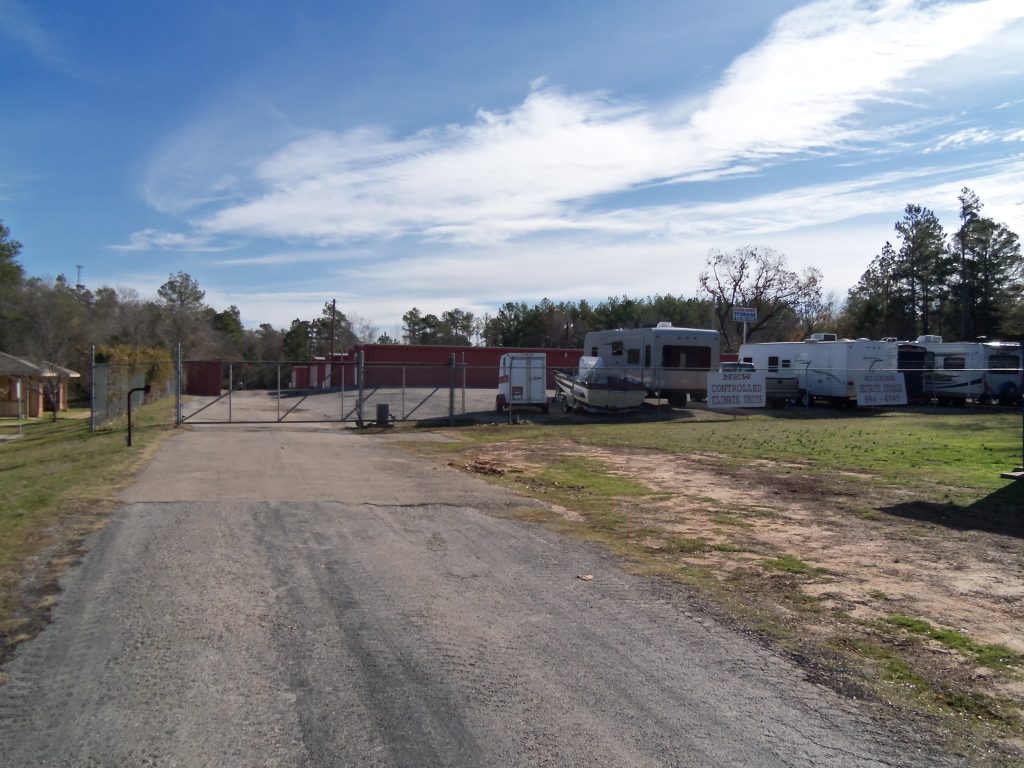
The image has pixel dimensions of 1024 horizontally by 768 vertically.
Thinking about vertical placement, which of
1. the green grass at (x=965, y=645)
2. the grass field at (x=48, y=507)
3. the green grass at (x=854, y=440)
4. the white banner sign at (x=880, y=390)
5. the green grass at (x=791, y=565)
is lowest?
the green grass at (x=965, y=645)

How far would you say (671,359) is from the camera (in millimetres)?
29984

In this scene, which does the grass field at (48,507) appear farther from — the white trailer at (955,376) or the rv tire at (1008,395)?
→ the rv tire at (1008,395)

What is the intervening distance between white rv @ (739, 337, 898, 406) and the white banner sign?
1.58ft

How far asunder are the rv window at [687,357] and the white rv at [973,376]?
325 inches

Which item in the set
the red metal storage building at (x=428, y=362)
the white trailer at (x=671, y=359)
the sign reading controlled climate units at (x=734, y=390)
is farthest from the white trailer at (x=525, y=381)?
the red metal storage building at (x=428, y=362)

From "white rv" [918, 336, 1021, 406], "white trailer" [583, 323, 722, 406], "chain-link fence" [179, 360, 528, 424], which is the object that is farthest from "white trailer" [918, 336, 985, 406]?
"chain-link fence" [179, 360, 528, 424]

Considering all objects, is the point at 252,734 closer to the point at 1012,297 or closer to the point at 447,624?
the point at 447,624

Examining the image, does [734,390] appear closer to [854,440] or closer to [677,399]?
[677,399]

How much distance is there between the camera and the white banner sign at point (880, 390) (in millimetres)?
26484

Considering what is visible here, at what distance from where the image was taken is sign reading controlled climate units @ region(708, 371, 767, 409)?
2736 centimetres

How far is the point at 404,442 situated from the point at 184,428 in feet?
22.2

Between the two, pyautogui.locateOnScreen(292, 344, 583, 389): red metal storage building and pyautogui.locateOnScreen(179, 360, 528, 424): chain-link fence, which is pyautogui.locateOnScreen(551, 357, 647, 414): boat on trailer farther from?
pyautogui.locateOnScreen(292, 344, 583, 389): red metal storage building

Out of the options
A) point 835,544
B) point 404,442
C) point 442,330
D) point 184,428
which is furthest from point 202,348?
point 835,544

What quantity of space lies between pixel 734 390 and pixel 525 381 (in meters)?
7.37
